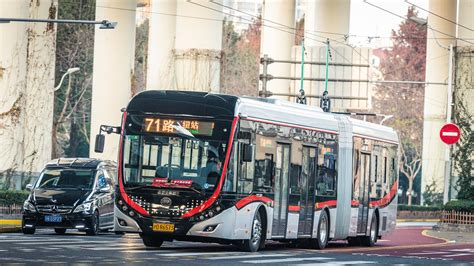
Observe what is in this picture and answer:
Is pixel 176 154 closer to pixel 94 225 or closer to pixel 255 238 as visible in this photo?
pixel 255 238

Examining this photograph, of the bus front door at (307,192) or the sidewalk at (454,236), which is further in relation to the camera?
the sidewalk at (454,236)

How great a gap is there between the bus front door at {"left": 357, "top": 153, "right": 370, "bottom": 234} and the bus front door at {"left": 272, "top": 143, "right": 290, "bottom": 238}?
5847mm

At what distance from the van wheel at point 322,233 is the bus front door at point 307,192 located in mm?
639

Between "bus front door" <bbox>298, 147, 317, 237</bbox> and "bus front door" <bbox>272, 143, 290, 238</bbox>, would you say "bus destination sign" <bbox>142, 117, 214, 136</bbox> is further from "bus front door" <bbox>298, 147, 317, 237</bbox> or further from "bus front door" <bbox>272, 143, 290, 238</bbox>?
"bus front door" <bbox>298, 147, 317, 237</bbox>

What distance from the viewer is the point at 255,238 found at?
29.6 meters

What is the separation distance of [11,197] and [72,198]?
845 cm

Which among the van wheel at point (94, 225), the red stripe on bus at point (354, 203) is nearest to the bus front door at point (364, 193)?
the red stripe on bus at point (354, 203)

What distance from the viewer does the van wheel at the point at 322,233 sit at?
3344cm

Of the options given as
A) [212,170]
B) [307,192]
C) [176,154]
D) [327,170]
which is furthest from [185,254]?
[327,170]

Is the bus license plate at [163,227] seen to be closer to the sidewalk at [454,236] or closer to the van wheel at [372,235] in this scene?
the van wheel at [372,235]

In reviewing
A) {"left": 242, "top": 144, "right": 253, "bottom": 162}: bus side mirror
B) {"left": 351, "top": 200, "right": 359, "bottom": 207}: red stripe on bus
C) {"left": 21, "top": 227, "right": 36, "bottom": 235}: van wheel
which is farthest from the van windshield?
{"left": 242, "top": 144, "right": 253, "bottom": 162}: bus side mirror

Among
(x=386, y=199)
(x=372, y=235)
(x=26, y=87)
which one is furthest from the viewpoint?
(x=26, y=87)

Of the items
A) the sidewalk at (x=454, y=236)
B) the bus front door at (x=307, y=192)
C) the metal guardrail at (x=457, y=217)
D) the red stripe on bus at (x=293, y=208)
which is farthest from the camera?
Result: the metal guardrail at (x=457, y=217)

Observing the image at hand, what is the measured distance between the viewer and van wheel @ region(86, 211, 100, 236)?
117 feet
